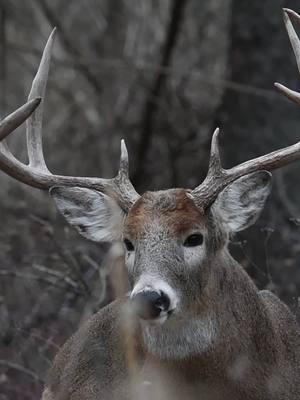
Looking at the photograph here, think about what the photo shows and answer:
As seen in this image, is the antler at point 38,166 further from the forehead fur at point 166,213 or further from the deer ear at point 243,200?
the deer ear at point 243,200

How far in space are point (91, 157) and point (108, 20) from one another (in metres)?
2.38

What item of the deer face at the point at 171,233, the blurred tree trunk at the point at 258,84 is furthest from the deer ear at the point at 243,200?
the blurred tree trunk at the point at 258,84

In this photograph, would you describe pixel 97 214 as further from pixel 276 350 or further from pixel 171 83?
pixel 171 83

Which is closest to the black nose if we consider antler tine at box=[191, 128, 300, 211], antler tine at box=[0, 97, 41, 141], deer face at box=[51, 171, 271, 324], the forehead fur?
deer face at box=[51, 171, 271, 324]

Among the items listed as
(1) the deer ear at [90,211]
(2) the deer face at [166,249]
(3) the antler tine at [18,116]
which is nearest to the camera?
(2) the deer face at [166,249]

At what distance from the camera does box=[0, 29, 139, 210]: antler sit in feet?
21.5

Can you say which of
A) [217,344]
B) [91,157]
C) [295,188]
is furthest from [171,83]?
[217,344]

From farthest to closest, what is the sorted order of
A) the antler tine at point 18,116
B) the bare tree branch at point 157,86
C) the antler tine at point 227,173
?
the bare tree branch at point 157,86
the antler tine at point 18,116
the antler tine at point 227,173

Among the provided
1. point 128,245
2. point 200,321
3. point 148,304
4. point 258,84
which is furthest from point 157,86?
point 148,304

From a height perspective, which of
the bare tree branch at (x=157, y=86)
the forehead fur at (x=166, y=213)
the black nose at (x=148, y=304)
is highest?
the forehead fur at (x=166, y=213)

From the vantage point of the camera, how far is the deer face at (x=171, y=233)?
5.92 meters

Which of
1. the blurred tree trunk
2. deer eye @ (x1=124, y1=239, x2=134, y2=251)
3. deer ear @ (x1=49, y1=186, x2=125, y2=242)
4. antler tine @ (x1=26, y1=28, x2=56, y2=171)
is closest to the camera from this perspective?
deer eye @ (x1=124, y1=239, x2=134, y2=251)

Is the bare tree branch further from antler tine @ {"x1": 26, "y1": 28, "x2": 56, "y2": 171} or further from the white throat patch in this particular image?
the white throat patch

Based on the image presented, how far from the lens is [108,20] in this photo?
15883mm
